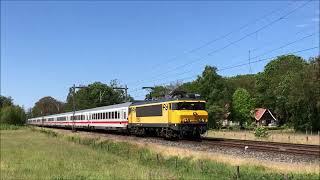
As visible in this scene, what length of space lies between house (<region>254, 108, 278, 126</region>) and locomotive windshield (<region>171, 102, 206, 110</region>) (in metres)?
96.1

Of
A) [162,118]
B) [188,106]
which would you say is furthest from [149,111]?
[188,106]

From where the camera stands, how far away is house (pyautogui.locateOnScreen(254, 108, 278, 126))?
13688cm

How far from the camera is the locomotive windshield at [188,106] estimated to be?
3872 centimetres

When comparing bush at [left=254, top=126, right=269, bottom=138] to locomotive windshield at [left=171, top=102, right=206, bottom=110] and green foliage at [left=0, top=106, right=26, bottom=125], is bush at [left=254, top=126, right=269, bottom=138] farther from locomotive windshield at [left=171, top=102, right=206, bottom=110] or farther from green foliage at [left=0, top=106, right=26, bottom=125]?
green foliage at [left=0, top=106, right=26, bottom=125]

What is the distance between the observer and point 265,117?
5581 inches

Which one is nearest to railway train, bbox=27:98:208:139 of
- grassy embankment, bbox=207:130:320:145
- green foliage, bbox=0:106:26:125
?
grassy embankment, bbox=207:130:320:145

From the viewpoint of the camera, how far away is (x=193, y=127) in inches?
1550

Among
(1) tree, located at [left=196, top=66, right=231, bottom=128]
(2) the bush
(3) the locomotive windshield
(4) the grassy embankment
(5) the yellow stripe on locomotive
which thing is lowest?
(4) the grassy embankment

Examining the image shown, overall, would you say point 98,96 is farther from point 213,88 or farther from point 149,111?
point 149,111

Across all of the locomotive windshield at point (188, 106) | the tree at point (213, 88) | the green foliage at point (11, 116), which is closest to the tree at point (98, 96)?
the green foliage at point (11, 116)

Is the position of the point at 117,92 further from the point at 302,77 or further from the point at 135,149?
the point at 135,149

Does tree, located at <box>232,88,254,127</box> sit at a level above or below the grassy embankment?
above

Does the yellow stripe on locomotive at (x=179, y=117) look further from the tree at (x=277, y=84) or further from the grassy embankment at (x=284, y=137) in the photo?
the tree at (x=277, y=84)

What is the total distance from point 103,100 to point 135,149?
312 ft
